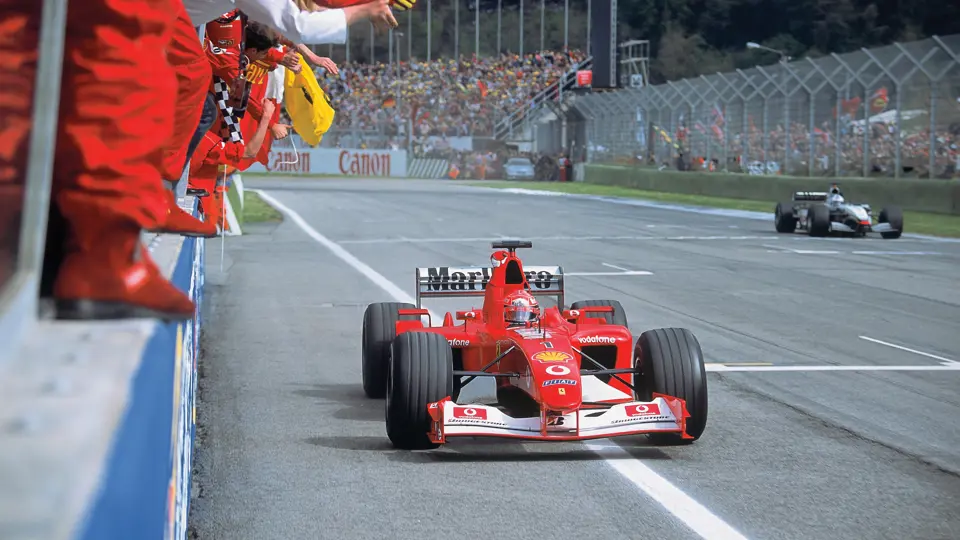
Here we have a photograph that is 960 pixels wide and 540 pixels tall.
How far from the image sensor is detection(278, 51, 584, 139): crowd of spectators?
7038cm

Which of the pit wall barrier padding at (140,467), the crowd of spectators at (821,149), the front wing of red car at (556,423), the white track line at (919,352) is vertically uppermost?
the crowd of spectators at (821,149)

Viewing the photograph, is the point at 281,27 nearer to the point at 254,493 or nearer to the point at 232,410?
the point at 254,493

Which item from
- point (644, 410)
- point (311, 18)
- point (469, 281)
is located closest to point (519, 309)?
point (644, 410)

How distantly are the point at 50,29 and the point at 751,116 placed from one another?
4130cm

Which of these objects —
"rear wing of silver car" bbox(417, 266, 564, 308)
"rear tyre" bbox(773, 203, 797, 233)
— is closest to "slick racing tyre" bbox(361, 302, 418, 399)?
"rear wing of silver car" bbox(417, 266, 564, 308)

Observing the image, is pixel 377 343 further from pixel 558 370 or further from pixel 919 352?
pixel 919 352

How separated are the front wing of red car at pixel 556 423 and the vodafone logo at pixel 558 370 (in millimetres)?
226

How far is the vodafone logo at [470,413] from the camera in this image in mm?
7371

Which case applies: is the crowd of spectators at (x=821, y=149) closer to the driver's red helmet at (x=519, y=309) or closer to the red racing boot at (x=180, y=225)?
the driver's red helmet at (x=519, y=309)

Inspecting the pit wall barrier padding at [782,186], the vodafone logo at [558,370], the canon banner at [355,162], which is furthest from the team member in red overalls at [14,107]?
the canon banner at [355,162]

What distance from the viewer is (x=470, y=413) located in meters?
7.40

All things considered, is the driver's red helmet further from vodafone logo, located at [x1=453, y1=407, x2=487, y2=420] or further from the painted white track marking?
vodafone logo, located at [x1=453, y1=407, x2=487, y2=420]

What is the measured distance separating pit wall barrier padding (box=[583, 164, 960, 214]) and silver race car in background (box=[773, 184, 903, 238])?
14.5 ft

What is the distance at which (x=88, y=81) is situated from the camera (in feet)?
6.28
